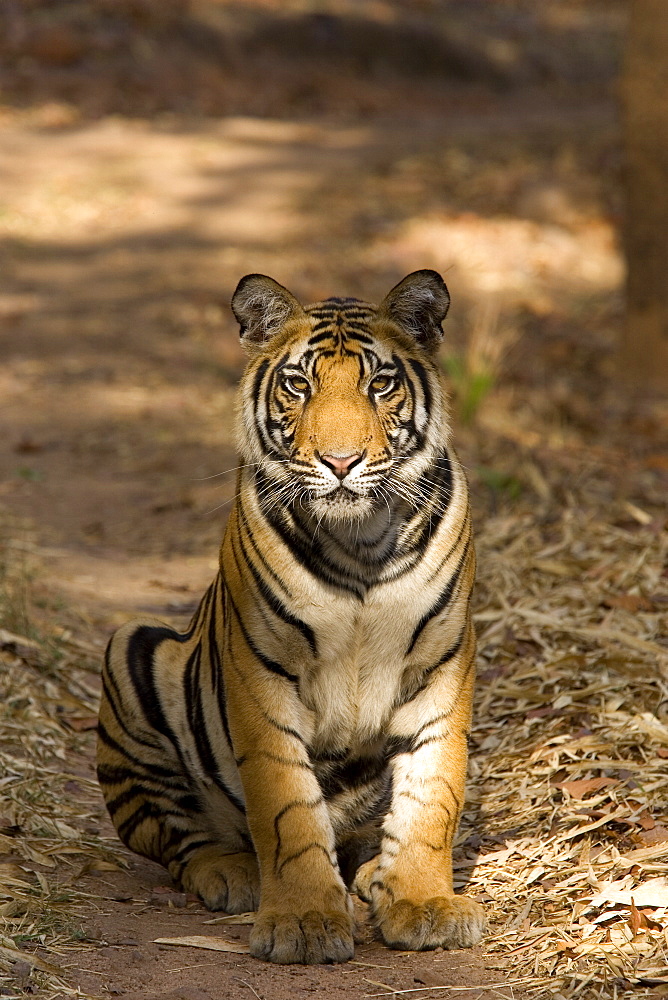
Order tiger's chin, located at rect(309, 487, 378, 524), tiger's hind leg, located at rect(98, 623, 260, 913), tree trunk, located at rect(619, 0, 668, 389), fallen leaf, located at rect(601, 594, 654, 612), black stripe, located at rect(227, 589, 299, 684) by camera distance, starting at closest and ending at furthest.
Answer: tiger's chin, located at rect(309, 487, 378, 524) → black stripe, located at rect(227, 589, 299, 684) → tiger's hind leg, located at rect(98, 623, 260, 913) → fallen leaf, located at rect(601, 594, 654, 612) → tree trunk, located at rect(619, 0, 668, 389)

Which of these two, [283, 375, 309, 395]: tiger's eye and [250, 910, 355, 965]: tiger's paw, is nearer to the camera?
[250, 910, 355, 965]: tiger's paw

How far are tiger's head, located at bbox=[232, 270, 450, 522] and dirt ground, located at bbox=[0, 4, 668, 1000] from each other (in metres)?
1.16

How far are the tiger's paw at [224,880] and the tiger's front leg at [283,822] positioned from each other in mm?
203

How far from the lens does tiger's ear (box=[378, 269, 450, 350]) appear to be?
10.7 feet

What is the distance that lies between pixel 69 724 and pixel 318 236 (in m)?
8.35

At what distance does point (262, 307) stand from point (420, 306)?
1.37ft

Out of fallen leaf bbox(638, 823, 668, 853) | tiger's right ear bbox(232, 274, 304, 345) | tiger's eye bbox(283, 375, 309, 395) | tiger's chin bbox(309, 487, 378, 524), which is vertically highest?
tiger's right ear bbox(232, 274, 304, 345)

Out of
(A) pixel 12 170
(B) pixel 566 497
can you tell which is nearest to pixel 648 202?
(B) pixel 566 497

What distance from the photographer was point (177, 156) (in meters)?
14.0

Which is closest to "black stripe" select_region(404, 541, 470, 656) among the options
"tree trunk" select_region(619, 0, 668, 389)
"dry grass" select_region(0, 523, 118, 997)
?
Result: "dry grass" select_region(0, 523, 118, 997)

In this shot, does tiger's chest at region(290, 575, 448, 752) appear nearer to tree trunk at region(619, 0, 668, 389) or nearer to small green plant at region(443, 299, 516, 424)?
small green plant at region(443, 299, 516, 424)

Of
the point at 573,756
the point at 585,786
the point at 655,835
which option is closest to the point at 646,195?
the point at 573,756

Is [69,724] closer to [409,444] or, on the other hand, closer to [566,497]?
[409,444]

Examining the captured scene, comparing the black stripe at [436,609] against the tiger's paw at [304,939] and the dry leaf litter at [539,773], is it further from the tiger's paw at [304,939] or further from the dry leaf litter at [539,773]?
the dry leaf litter at [539,773]
